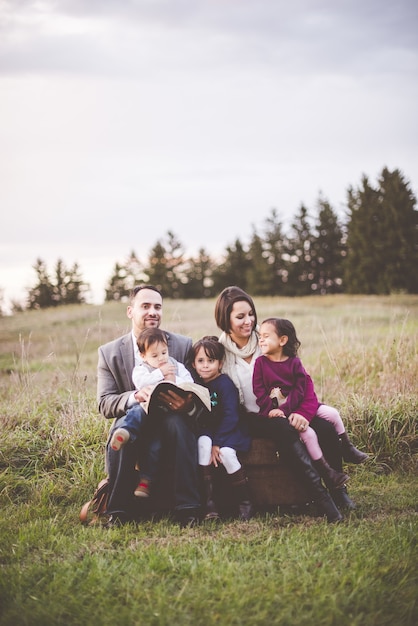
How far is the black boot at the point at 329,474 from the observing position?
3.70 metres

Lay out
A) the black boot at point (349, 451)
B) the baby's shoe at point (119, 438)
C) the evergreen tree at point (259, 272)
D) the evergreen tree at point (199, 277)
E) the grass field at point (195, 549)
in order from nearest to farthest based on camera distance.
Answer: the grass field at point (195, 549) < the baby's shoe at point (119, 438) < the black boot at point (349, 451) < the evergreen tree at point (259, 272) < the evergreen tree at point (199, 277)

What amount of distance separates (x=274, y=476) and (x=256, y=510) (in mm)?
326

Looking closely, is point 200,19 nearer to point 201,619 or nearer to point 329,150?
point 329,150

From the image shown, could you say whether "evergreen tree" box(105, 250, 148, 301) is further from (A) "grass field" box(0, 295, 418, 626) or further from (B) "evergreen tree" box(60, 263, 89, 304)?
(A) "grass field" box(0, 295, 418, 626)

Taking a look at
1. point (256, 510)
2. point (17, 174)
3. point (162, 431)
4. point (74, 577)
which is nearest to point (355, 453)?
point (256, 510)

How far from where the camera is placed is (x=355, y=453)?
3.91 meters

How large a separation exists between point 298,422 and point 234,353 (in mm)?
802

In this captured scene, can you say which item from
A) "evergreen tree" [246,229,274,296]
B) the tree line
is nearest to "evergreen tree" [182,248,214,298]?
the tree line

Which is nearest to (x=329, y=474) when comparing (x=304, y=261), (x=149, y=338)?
(x=149, y=338)

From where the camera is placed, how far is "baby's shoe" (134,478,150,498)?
356 cm

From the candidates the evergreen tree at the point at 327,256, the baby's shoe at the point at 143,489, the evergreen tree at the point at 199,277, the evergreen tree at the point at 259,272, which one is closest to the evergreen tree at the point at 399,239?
the evergreen tree at the point at 327,256

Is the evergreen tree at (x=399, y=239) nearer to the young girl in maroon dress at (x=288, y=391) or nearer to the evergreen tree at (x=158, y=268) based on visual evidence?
the evergreen tree at (x=158, y=268)

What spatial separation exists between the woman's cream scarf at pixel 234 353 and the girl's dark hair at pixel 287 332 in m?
0.32

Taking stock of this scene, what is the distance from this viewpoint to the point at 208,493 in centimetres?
367
